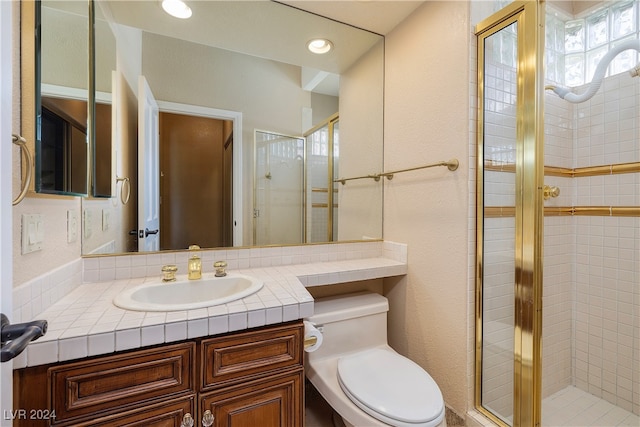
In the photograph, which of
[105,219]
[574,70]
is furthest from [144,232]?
[574,70]

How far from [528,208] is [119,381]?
1571 mm

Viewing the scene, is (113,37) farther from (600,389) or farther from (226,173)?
(600,389)

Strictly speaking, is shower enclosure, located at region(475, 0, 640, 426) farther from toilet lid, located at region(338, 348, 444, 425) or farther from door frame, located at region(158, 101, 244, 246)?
door frame, located at region(158, 101, 244, 246)

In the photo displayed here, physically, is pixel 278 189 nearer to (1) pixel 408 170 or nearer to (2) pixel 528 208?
(1) pixel 408 170

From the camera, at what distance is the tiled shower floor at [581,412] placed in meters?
1.60

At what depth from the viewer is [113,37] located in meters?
1.39

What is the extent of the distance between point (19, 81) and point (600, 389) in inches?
→ 123

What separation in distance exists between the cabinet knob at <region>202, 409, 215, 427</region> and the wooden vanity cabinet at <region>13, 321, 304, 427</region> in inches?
0.4

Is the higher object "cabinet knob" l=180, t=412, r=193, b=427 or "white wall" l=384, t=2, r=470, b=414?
"white wall" l=384, t=2, r=470, b=414

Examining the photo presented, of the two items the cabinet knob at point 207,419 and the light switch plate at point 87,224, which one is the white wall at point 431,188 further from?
the light switch plate at point 87,224

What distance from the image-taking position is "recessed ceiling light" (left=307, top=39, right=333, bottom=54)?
1.84 m

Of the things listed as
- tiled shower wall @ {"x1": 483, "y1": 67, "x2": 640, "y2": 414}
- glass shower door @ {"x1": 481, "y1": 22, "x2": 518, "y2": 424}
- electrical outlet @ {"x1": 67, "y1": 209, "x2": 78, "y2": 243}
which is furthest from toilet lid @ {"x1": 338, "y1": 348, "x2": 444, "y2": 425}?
electrical outlet @ {"x1": 67, "y1": 209, "x2": 78, "y2": 243}

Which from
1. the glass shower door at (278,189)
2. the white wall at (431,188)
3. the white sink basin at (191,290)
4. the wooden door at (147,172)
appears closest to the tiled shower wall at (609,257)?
the white wall at (431,188)

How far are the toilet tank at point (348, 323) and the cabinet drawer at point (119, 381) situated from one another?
2.27 feet
